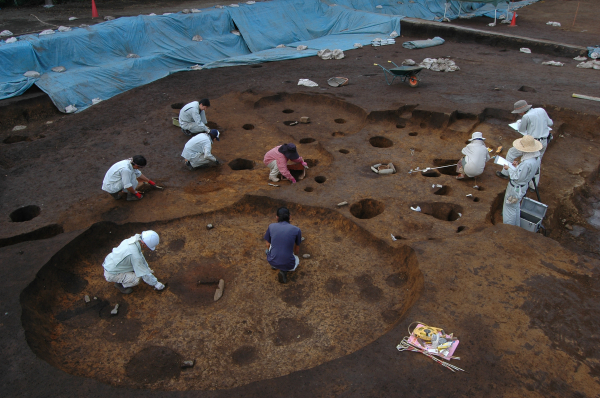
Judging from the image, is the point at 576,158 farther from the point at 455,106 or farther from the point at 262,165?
the point at 262,165

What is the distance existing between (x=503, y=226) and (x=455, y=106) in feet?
16.4

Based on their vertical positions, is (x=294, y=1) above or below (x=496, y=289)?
above

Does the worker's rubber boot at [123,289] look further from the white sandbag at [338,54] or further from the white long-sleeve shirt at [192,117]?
the white sandbag at [338,54]

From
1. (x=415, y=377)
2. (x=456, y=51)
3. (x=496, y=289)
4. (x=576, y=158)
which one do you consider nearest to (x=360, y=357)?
(x=415, y=377)

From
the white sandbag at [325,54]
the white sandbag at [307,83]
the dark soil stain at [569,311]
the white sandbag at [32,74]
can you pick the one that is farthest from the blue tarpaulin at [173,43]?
the dark soil stain at [569,311]

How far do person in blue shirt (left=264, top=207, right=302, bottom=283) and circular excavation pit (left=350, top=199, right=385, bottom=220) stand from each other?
1.75 meters

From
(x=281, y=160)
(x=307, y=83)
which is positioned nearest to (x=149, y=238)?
(x=281, y=160)

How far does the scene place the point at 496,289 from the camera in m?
4.76

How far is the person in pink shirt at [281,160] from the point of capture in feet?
24.0

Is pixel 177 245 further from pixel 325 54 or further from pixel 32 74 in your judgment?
pixel 325 54

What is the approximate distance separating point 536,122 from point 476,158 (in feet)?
5.00

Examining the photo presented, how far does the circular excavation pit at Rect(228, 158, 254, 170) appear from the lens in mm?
8562

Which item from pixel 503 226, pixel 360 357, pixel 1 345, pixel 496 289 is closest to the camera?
pixel 360 357

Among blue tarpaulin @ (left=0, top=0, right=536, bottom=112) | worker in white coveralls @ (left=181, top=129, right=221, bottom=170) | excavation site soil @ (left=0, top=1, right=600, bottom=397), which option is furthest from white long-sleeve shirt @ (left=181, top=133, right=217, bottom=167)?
blue tarpaulin @ (left=0, top=0, right=536, bottom=112)
